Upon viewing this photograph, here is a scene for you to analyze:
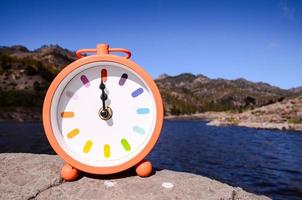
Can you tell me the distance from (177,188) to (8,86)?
9842 centimetres

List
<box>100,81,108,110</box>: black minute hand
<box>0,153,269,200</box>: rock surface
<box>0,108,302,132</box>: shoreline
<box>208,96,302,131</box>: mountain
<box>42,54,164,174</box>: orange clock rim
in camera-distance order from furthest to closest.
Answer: <box>208,96,302,131</box>: mountain
<box>0,108,302,132</box>: shoreline
<box>100,81,108,110</box>: black minute hand
<box>42,54,164,174</box>: orange clock rim
<box>0,153,269,200</box>: rock surface

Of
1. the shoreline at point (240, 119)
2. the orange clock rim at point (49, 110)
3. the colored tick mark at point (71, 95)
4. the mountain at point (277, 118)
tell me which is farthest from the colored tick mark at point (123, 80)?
the mountain at point (277, 118)

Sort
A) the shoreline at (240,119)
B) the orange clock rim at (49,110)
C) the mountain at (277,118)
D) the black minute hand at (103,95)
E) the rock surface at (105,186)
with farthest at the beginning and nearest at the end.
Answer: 1. the mountain at (277,118)
2. the shoreline at (240,119)
3. the black minute hand at (103,95)
4. the orange clock rim at (49,110)
5. the rock surface at (105,186)

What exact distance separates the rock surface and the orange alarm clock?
12cm

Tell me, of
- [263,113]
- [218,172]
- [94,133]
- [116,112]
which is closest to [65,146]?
[94,133]

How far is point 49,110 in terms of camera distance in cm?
298

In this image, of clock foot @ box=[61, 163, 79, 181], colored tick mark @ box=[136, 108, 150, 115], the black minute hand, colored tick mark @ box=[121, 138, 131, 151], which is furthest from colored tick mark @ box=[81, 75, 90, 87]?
clock foot @ box=[61, 163, 79, 181]

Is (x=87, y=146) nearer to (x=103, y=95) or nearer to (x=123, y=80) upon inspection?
(x=103, y=95)

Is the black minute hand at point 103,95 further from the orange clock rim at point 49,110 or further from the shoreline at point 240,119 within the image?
the shoreline at point 240,119

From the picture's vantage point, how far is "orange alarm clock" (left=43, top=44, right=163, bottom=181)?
9.88 feet

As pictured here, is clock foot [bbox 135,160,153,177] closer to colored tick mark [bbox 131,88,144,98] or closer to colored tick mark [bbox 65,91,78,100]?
colored tick mark [bbox 131,88,144,98]

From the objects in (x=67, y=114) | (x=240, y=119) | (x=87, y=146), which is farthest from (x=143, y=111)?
(x=240, y=119)

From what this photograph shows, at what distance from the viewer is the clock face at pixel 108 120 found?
10.1ft

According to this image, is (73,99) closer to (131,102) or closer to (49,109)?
(49,109)
